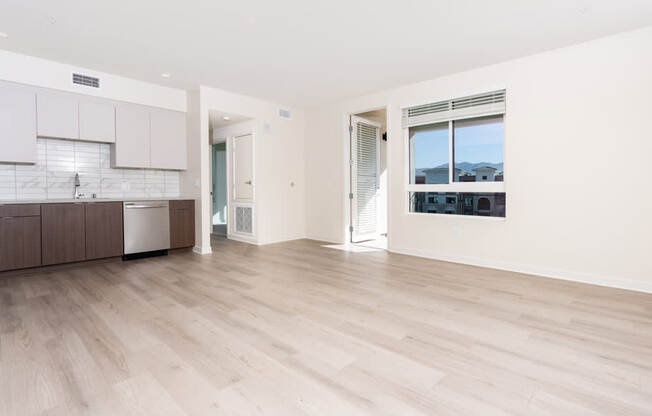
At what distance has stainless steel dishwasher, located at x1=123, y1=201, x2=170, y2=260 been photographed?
14.9 ft

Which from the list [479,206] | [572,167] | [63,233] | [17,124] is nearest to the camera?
[572,167]

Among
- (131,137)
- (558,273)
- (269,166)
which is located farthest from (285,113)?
(558,273)

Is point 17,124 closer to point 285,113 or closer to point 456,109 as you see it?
point 285,113

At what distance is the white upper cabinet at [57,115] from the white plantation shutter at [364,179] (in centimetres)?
405

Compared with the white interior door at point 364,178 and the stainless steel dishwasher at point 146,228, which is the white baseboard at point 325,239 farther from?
the stainless steel dishwasher at point 146,228

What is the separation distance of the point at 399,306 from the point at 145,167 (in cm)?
413

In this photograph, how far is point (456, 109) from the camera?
4516mm

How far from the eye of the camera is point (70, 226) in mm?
4055

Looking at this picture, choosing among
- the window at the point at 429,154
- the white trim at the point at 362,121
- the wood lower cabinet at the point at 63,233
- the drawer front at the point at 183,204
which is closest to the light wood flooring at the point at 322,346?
the wood lower cabinet at the point at 63,233

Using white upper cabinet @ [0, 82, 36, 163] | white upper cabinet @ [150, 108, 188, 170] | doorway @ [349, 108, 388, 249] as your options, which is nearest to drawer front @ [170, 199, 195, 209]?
white upper cabinet @ [150, 108, 188, 170]

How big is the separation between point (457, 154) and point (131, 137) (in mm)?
4544

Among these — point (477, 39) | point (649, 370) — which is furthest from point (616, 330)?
point (477, 39)

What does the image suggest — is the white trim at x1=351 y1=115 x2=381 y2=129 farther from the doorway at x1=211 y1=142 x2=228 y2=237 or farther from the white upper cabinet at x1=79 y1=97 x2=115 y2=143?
the doorway at x1=211 y1=142 x2=228 y2=237

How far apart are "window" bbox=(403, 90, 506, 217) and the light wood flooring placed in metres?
1.26
